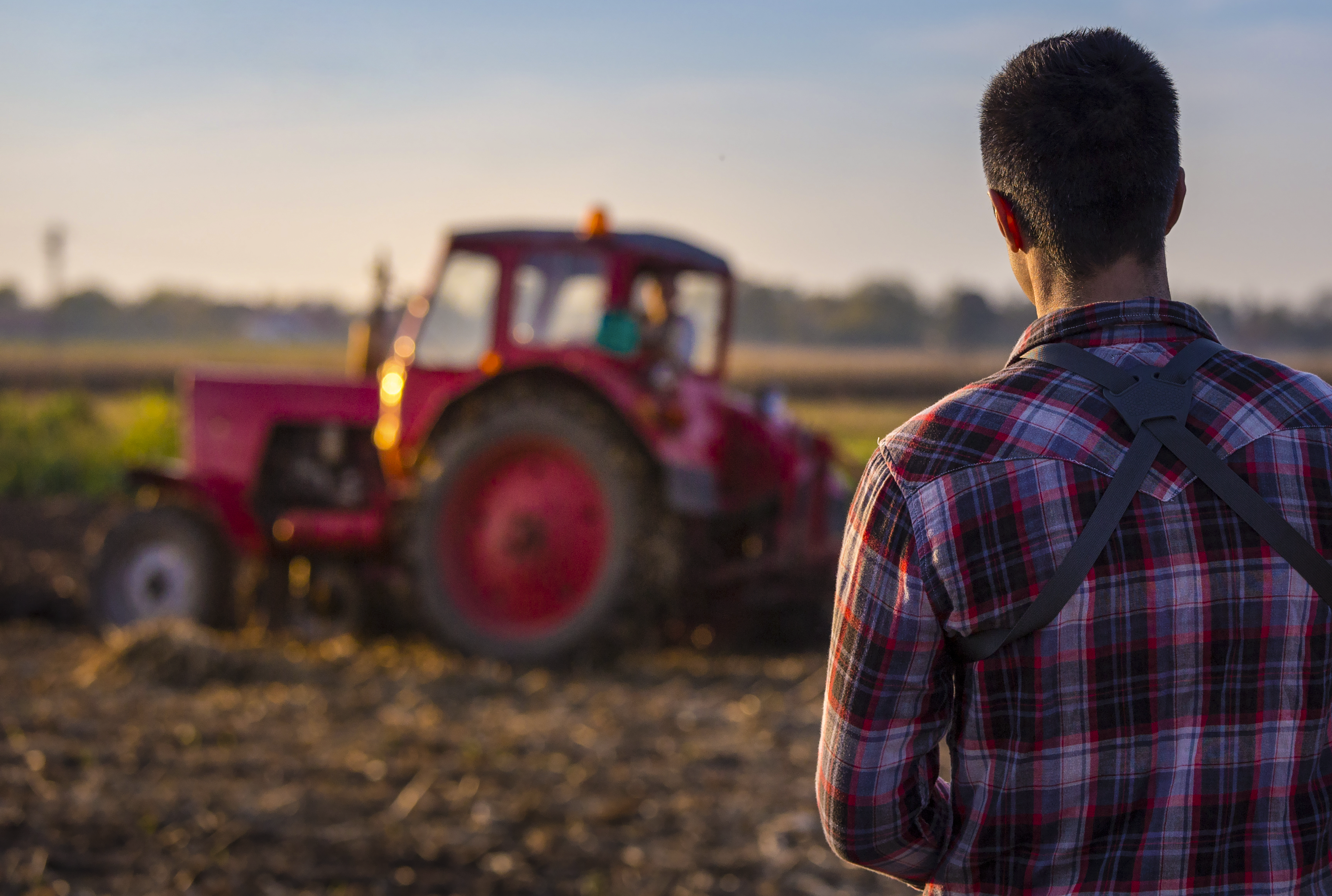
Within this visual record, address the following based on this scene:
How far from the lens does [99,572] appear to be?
691cm

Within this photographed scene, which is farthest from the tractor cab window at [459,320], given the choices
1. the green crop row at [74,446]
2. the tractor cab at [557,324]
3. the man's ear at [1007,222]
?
the green crop row at [74,446]

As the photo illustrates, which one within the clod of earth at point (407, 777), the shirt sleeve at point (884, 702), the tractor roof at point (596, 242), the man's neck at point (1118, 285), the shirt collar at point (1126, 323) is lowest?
the clod of earth at point (407, 777)

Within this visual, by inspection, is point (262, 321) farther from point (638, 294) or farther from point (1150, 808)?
point (1150, 808)

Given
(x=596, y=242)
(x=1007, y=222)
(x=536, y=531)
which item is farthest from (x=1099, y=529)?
(x=596, y=242)

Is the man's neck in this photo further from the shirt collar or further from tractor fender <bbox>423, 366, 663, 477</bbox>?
tractor fender <bbox>423, 366, 663, 477</bbox>

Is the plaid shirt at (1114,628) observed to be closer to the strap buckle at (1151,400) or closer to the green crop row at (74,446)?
the strap buckle at (1151,400)

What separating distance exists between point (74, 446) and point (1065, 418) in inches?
583

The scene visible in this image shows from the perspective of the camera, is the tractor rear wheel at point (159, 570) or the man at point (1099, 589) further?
the tractor rear wheel at point (159, 570)

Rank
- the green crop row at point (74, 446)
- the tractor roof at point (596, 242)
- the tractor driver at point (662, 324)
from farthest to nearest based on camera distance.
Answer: the green crop row at point (74, 446)
the tractor driver at point (662, 324)
the tractor roof at point (596, 242)

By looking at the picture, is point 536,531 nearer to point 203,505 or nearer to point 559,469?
point 559,469

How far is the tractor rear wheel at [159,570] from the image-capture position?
22.5 feet

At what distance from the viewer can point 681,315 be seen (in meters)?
6.42

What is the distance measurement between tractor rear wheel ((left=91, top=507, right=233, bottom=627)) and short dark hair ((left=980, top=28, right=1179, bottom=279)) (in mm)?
6349

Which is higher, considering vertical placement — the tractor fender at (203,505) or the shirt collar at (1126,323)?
the shirt collar at (1126,323)
